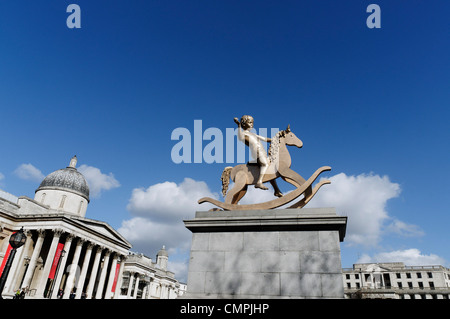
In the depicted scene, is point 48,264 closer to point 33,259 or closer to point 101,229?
point 33,259

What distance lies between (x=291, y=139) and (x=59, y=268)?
1723 inches

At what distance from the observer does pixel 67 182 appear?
64.2m

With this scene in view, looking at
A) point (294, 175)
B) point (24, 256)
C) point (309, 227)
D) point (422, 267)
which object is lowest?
point (309, 227)

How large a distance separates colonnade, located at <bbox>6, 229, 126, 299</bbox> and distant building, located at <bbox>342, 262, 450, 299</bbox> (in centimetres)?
6151

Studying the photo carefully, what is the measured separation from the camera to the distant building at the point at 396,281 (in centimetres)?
8331

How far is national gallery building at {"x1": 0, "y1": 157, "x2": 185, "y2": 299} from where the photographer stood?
45.6 m

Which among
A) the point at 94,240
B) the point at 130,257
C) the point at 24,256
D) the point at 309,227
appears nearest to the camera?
the point at 309,227

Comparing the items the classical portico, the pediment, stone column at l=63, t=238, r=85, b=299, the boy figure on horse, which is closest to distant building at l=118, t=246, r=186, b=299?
the classical portico

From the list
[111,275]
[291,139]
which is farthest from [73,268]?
[291,139]
